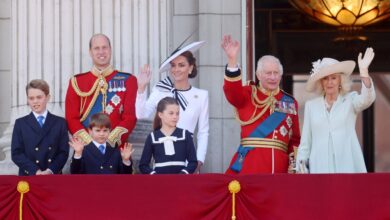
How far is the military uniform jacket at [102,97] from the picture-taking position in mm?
13836

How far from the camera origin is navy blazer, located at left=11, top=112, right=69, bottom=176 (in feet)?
44.0

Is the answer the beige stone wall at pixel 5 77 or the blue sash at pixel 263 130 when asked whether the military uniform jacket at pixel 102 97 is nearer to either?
the blue sash at pixel 263 130

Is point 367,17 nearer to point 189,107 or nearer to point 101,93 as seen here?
point 189,107

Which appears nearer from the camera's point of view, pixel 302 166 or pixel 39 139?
pixel 302 166

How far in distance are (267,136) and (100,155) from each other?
1457mm

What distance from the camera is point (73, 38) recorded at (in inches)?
592

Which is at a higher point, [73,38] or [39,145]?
[73,38]

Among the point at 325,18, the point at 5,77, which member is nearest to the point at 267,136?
the point at 5,77

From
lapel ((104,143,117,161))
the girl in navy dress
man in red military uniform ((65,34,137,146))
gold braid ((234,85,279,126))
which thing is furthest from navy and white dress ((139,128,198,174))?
gold braid ((234,85,279,126))

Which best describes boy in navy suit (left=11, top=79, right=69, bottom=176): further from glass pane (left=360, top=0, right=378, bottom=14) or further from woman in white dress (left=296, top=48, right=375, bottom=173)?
glass pane (left=360, top=0, right=378, bottom=14)

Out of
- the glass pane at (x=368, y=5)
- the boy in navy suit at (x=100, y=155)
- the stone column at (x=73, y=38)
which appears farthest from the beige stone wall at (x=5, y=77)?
the glass pane at (x=368, y=5)

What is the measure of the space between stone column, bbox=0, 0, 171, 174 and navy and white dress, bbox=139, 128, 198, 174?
5.65 ft

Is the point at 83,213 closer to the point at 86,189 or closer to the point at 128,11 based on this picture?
the point at 86,189

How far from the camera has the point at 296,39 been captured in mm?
21141
